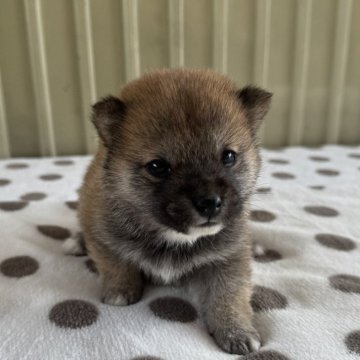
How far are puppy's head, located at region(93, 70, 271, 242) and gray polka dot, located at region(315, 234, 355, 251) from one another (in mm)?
466

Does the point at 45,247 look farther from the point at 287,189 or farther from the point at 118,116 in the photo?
the point at 287,189

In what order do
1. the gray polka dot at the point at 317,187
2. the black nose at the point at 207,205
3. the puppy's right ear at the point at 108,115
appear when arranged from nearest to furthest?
the black nose at the point at 207,205 → the puppy's right ear at the point at 108,115 → the gray polka dot at the point at 317,187

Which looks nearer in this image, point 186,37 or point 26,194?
point 26,194

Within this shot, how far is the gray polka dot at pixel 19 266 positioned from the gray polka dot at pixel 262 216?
814 mm

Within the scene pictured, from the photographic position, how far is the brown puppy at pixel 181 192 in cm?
105

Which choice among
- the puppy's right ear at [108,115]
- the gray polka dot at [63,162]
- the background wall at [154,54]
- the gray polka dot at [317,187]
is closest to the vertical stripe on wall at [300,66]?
the background wall at [154,54]

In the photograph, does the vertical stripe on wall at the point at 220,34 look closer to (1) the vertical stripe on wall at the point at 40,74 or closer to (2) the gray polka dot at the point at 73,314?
(1) the vertical stripe on wall at the point at 40,74

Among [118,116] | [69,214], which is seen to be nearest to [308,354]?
[118,116]

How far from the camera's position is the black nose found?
38.4 inches

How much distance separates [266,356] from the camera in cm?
101

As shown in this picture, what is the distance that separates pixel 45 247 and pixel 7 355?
0.54 m

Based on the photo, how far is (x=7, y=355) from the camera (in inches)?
39.2

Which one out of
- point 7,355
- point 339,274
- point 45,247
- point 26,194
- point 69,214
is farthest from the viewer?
point 26,194

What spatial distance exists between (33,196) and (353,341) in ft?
4.72
